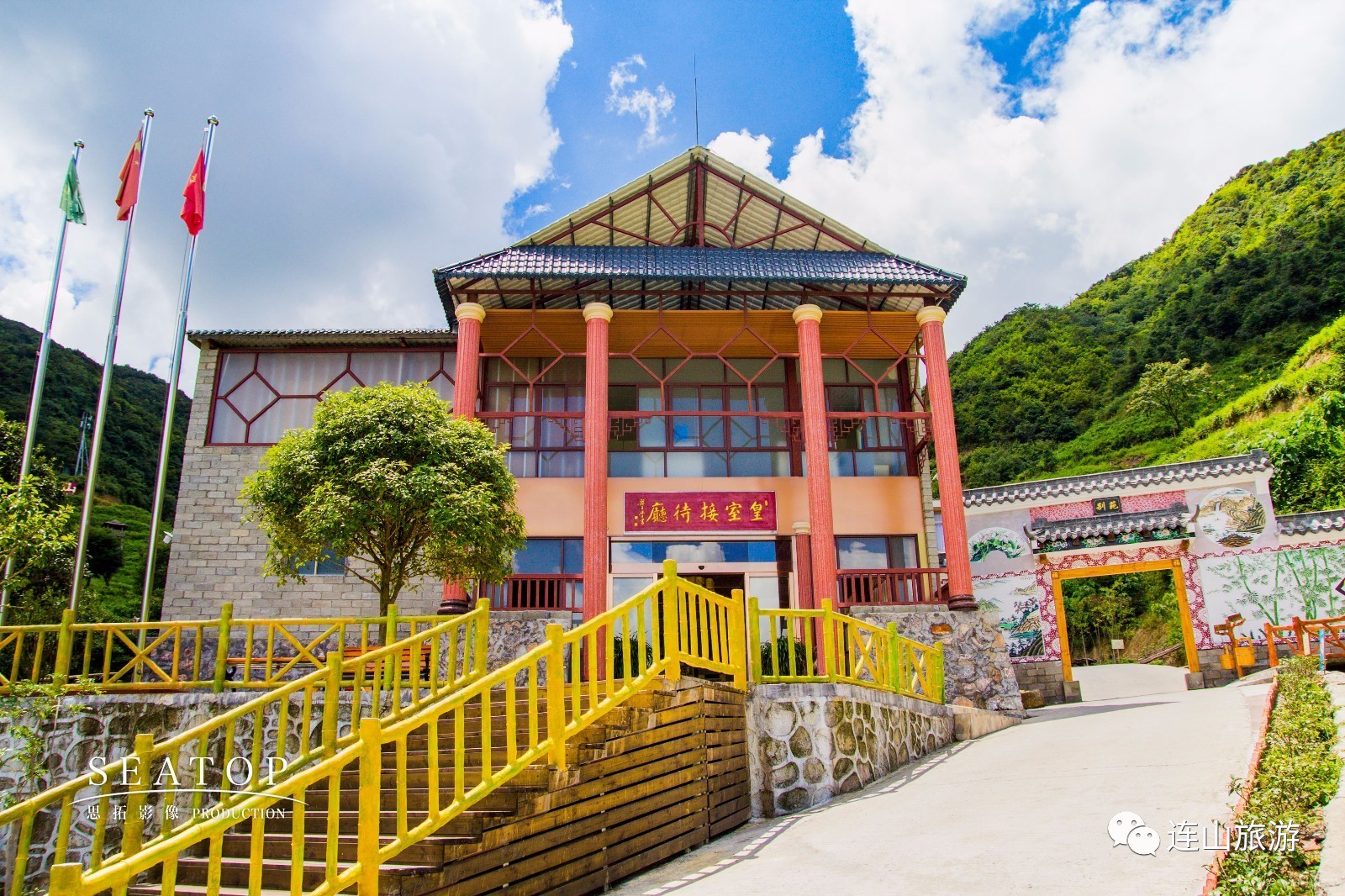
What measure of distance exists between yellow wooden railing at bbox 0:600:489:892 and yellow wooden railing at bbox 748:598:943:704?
2540mm

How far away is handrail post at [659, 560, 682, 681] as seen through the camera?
687cm

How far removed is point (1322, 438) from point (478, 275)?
26.1 meters

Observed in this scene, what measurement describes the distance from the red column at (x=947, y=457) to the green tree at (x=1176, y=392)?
25.2m

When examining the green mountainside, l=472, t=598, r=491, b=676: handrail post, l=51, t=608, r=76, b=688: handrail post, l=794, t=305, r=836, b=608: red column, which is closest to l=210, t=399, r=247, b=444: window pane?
l=51, t=608, r=76, b=688: handrail post

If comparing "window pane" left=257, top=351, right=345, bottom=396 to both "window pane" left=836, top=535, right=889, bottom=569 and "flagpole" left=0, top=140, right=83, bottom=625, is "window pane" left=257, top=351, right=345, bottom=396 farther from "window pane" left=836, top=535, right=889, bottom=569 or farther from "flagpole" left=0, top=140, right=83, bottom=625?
"window pane" left=836, top=535, right=889, bottom=569

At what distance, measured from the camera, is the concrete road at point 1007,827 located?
4.55 m

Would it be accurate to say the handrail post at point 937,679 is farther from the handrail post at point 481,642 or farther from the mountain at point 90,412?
the mountain at point 90,412

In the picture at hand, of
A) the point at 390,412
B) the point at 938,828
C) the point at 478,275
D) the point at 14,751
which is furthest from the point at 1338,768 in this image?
the point at 478,275

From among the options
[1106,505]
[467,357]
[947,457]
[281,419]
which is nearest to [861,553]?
[947,457]

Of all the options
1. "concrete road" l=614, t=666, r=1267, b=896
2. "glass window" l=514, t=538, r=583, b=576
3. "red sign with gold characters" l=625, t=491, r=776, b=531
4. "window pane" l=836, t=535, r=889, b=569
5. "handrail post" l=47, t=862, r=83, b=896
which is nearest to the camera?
"handrail post" l=47, t=862, r=83, b=896

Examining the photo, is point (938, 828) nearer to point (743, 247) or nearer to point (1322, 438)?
point (743, 247)

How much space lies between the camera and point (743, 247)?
54.3ft

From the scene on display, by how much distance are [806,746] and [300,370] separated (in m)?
12.8

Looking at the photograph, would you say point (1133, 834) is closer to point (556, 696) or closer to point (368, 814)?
point (556, 696)
